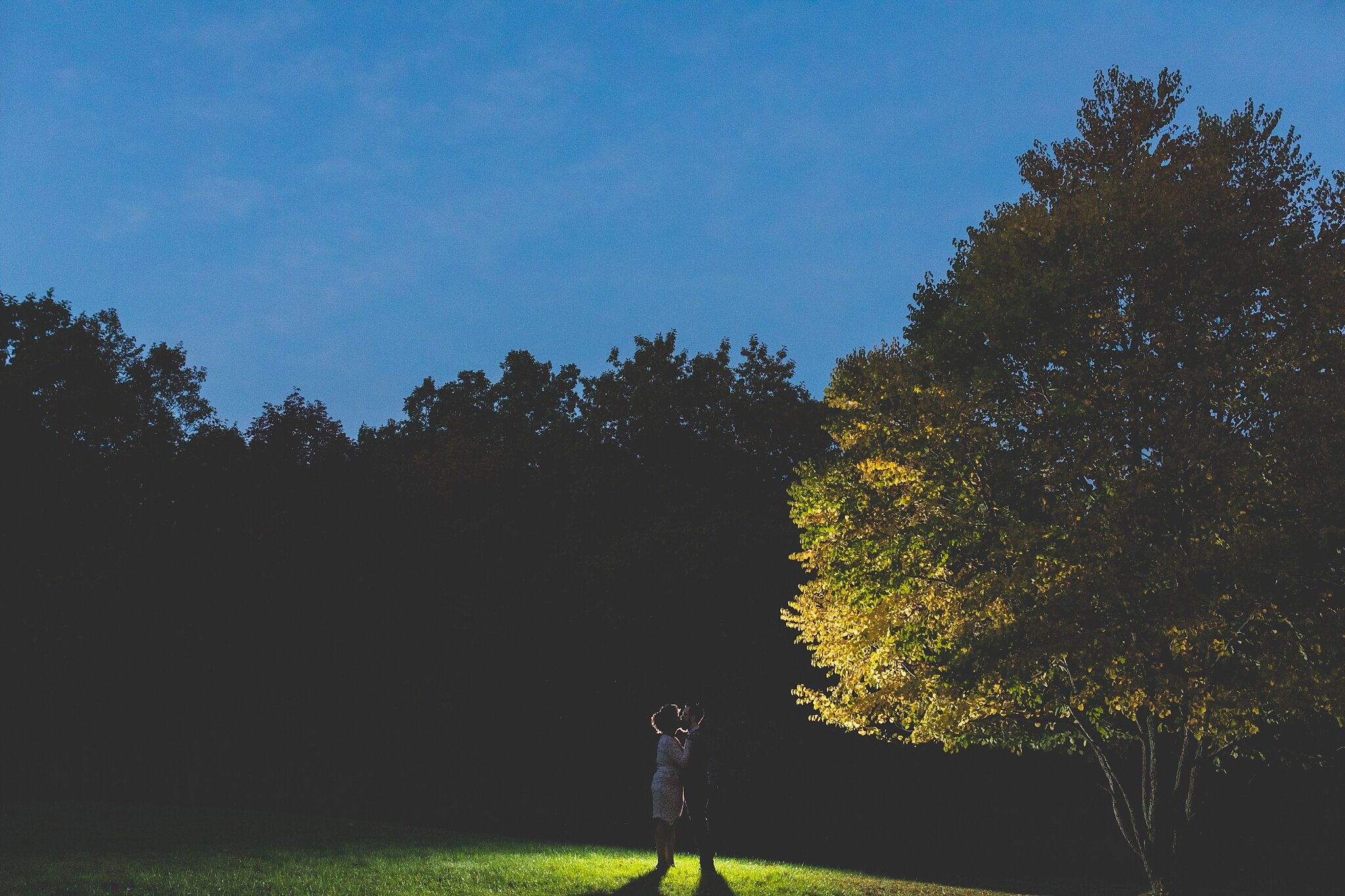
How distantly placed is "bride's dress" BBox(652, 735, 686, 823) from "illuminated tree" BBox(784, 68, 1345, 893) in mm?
4244

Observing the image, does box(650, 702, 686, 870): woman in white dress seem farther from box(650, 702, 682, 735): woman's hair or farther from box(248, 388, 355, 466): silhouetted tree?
box(248, 388, 355, 466): silhouetted tree

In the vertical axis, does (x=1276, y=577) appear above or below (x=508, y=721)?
above

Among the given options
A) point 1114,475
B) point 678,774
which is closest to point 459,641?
point 678,774

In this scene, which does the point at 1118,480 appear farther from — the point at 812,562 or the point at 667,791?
the point at 667,791

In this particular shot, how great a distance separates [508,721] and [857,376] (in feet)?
68.3

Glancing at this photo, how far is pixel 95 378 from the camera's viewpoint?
3334 cm

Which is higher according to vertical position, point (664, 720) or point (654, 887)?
point (664, 720)

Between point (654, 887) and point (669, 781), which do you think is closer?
point (654, 887)

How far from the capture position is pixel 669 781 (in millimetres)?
15242

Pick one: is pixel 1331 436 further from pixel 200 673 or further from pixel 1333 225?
pixel 200 673

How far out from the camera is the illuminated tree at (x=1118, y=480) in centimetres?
1532

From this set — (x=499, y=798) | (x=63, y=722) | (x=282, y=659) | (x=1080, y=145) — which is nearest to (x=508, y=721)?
(x=499, y=798)

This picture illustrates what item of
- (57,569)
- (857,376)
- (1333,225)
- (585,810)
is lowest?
(585,810)

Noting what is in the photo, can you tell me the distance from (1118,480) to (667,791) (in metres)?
8.75
